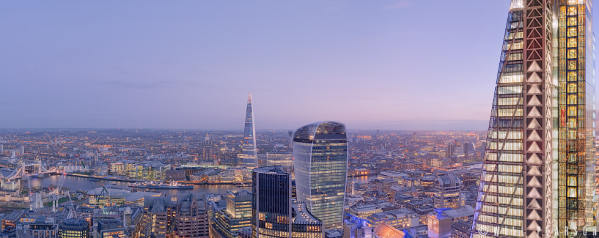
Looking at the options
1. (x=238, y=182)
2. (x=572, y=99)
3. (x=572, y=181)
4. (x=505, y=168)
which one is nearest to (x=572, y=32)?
→ (x=572, y=99)

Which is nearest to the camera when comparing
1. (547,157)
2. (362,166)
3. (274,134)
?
(547,157)

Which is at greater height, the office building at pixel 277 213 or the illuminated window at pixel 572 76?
A: the illuminated window at pixel 572 76

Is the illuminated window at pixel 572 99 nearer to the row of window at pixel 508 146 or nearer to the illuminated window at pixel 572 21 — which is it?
the illuminated window at pixel 572 21

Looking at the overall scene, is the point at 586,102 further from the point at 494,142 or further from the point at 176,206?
the point at 176,206

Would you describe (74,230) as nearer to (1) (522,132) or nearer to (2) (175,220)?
(2) (175,220)

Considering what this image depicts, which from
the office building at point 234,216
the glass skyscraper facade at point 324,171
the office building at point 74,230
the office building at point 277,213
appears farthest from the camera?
the office building at point 234,216

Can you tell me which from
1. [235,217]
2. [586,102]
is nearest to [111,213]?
[235,217]

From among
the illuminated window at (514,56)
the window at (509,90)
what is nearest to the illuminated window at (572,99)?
the window at (509,90)
